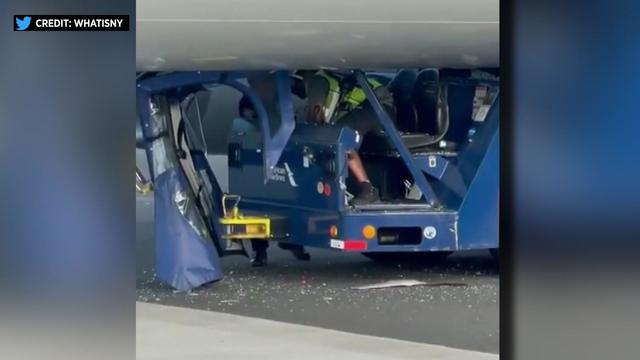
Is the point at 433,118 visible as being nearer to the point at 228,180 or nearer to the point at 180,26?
the point at 228,180

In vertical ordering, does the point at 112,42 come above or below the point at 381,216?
above

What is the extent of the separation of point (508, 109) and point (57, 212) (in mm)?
1275

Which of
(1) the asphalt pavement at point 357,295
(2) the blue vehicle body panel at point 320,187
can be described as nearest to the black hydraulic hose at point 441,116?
(2) the blue vehicle body panel at point 320,187

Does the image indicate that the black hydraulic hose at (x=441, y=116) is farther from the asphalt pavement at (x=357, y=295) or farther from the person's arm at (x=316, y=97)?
the asphalt pavement at (x=357, y=295)

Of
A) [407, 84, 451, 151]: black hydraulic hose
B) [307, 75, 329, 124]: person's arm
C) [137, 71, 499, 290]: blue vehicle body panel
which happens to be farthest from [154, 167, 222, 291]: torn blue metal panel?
[407, 84, 451, 151]: black hydraulic hose

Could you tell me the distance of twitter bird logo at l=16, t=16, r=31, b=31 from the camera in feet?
11.1

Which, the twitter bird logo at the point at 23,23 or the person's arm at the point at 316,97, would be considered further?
the person's arm at the point at 316,97

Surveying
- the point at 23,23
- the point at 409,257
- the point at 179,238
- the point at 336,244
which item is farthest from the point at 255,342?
the point at 23,23

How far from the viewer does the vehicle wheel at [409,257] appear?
10227 mm

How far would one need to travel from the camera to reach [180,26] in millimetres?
6574

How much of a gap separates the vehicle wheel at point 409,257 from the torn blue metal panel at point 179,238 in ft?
6.32

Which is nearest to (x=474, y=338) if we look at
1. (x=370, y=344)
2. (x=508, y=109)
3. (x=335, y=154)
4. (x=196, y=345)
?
(x=370, y=344)

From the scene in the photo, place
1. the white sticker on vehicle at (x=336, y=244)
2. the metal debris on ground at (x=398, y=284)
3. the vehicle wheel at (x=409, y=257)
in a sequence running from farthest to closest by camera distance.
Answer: the vehicle wheel at (x=409, y=257), the metal debris on ground at (x=398, y=284), the white sticker on vehicle at (x=336, y=244)

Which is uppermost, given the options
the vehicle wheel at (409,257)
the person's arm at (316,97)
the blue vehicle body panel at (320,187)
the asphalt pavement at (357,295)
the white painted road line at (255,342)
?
the person's arm at (316,97)
